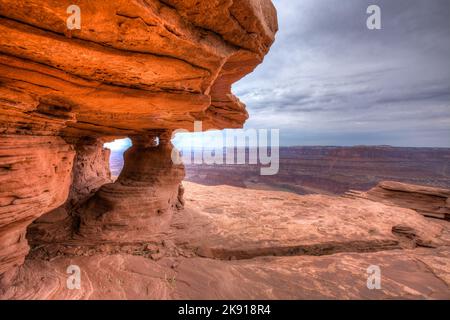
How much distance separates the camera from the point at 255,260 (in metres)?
5.62

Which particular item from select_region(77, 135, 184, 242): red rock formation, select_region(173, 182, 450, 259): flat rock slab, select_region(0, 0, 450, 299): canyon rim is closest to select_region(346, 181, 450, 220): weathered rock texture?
select_region(173, 182, 450, 259): flat rock slab

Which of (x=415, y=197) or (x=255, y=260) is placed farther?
(x=415, y=197)

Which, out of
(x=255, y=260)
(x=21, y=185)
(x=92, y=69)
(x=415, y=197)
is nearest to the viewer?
(x=92, y=69)

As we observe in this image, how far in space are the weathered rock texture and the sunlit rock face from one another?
12523 millimetres

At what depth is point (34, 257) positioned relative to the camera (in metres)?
4.71

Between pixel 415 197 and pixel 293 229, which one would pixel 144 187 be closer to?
pixel 293 229

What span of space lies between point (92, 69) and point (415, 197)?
1561 centimetres

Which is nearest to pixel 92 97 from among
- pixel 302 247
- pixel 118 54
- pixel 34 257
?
pixel 118 54

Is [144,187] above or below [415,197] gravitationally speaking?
above

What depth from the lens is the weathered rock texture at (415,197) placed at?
1091 cm

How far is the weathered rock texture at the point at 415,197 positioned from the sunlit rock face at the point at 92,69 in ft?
41.1

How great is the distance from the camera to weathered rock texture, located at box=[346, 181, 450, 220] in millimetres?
10906

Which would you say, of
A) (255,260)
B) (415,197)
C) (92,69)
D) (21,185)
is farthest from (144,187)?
(415,197)
